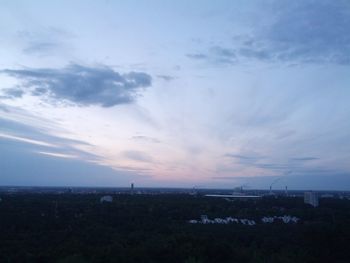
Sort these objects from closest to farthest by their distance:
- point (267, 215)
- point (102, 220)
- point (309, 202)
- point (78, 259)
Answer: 1. point (78, 259)
2. point (102, 220)
3. point (267, 215)
4. point (309, 202)

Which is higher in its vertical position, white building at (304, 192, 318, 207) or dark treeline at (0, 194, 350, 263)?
white building at (304, 192, 318, 207)

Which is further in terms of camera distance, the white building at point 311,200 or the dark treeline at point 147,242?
the white building at point 311,200

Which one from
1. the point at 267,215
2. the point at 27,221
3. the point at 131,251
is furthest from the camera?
the point at 267,215

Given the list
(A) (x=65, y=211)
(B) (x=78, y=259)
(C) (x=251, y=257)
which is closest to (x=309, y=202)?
(A) (x=65, y=211)

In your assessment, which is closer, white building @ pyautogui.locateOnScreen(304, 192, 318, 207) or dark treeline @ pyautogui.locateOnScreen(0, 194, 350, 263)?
dark treeline @ pyautogui.locateOnScreen(0, 194, 350, 263)

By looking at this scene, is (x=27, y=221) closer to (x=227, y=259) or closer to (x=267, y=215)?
(x=227, y=259)

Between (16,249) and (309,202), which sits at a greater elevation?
(309,202)

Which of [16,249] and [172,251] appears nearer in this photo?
[172,251]

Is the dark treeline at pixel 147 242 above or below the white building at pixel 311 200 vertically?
below

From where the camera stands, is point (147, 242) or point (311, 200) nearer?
point (147, 242)

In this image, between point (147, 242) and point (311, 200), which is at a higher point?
point (311, 200)

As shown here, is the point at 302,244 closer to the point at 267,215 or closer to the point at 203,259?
the point at 203,259
